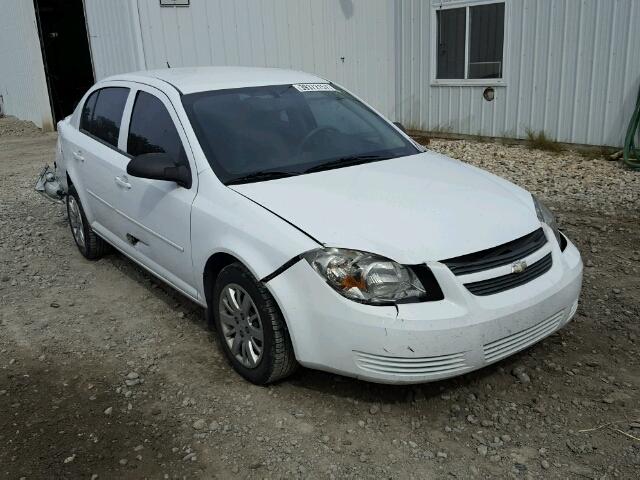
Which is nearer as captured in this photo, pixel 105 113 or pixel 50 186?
pixel 105 113

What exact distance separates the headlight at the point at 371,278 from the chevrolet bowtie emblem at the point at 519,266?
498 millimetres

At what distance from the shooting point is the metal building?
8906mm

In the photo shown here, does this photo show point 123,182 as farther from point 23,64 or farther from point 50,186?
point 23,64

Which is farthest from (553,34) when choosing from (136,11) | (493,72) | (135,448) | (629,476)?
(135,448)

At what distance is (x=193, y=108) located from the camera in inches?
158

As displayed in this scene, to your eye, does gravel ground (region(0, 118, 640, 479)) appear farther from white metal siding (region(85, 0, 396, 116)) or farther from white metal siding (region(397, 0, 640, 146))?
white metal siding (region(85, 0, 396, 116))

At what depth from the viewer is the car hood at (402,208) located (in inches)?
118

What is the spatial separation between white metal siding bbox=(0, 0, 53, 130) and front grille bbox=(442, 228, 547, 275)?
14.1m

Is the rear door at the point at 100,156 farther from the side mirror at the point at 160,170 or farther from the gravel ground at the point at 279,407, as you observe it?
the side mirror at the point at 160,170

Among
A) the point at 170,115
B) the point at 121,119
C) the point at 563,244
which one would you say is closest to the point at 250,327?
the point at 170,115

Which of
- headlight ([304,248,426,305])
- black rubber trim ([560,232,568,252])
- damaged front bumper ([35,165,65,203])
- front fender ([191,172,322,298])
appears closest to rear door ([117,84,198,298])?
front fender ([191,172,322,298])

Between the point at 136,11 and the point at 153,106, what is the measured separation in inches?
238

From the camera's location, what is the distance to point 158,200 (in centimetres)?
398

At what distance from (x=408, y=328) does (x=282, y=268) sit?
67 cm
